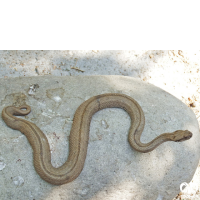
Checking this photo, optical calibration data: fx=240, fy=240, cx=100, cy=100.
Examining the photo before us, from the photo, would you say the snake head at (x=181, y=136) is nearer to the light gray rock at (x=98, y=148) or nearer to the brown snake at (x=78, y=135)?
the brown snake at (x=78, y=135)

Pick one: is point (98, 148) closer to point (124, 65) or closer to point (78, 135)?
point (78, 135)

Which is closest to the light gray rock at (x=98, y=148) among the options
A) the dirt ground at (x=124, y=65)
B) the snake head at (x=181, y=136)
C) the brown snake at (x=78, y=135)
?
the brown snake at (x=78, y=135)

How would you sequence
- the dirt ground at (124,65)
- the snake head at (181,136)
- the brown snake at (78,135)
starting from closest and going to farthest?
the brown snake at (78,135)
the snake head at (181,136)
the dirt ground at (124,65)

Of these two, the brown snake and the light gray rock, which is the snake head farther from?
the light gray rock

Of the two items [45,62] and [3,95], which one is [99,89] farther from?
[45,62]

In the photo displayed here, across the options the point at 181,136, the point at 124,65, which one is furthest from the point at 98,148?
the point at 124,65

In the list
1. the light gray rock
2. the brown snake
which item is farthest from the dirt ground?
the brown snake
